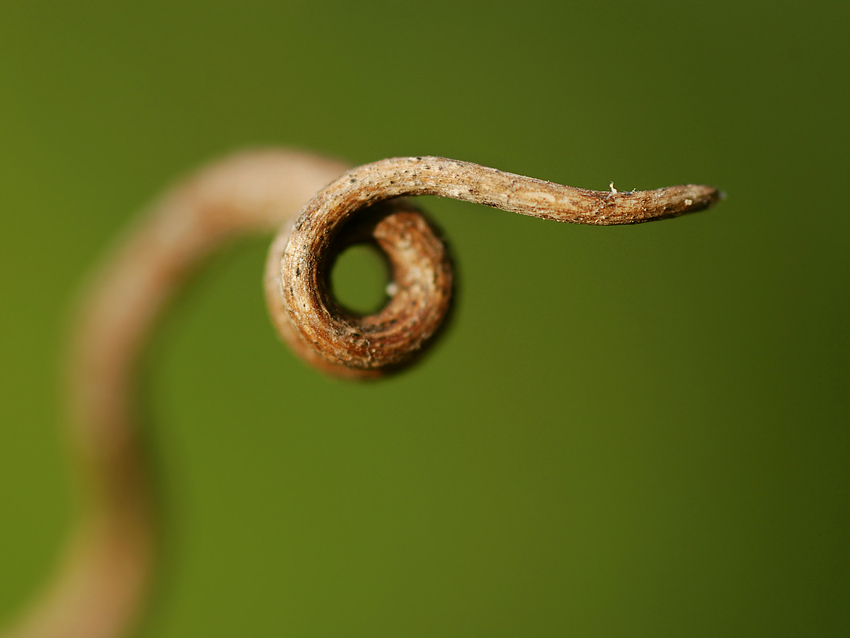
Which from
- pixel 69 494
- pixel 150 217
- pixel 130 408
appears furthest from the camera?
pixel 69 494

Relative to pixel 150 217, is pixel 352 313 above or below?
below

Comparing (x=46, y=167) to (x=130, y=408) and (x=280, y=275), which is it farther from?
(x=280, y=275)

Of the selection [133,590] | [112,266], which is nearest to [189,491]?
[133,590]

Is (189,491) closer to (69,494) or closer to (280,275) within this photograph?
(69,494)

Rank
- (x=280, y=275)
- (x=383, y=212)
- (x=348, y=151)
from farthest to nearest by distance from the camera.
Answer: (x=348, y=151), (x=383, y=212), (x=280, y=275)

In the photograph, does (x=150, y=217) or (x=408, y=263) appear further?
(x=150, y=217)

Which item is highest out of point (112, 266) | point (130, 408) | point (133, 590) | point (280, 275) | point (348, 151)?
point (348, 151)

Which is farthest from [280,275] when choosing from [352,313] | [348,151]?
[348,151]
